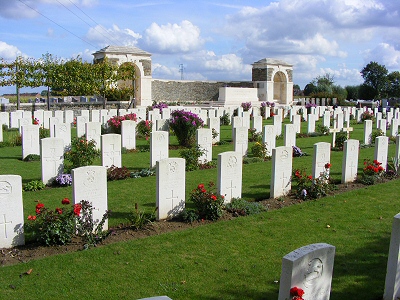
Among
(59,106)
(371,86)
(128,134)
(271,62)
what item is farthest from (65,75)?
(371,86)

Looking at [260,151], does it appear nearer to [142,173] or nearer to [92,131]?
[142,173]

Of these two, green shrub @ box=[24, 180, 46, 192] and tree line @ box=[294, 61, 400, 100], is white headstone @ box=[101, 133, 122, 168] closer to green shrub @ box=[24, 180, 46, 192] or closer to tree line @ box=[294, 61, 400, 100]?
green shrub @ box=[24, 180, 46, 192]

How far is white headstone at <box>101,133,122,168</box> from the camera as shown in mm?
10297

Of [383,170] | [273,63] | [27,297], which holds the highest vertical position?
[273,63]

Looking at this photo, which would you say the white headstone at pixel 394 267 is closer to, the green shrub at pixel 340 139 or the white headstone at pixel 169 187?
the white headstone at pixel 169 187

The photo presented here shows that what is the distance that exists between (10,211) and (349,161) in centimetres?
707

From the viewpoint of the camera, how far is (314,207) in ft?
25.7

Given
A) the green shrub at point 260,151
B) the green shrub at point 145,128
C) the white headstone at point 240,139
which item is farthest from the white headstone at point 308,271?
the green shrub at point 145,128

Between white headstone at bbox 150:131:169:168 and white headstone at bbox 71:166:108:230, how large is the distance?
4.47 m

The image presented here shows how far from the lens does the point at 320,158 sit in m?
8.95

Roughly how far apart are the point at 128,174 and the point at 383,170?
6000mm

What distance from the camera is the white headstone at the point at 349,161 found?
943cm

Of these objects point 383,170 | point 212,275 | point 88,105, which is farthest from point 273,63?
point 212,275

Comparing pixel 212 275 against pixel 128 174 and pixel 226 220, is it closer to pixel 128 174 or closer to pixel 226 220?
pixel 226 220
